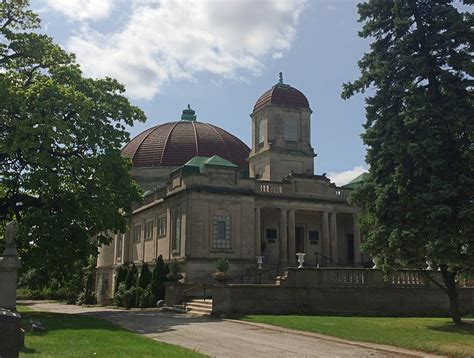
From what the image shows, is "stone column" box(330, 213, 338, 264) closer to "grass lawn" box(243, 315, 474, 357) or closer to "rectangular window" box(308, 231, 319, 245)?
"rectangular window" box(308, 231, 319, 245)

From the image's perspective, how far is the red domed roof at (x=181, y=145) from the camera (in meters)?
51.1

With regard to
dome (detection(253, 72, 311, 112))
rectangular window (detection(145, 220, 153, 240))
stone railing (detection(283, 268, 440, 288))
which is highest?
dome (detection(253, 72, 311, 112))

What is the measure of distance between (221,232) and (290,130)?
39.7 ft

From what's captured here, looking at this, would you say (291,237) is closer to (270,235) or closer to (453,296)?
(270,235)

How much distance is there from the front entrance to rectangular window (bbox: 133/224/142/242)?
1276cm

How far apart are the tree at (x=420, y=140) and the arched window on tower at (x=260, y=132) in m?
20.8

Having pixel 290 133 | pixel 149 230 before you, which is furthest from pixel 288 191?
pixel 149 230

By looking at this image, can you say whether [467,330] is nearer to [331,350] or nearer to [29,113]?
[331,350]

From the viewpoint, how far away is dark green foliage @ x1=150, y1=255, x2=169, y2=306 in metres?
33.6

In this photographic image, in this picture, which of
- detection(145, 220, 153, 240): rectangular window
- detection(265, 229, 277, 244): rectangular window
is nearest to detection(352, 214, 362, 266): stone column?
detection(265, 229, 277, 244): rectangular window

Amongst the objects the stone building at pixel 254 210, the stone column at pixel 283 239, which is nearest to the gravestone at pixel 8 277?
the stone building at pixel 254 210

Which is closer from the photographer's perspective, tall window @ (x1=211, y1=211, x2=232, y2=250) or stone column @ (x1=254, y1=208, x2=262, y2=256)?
tall window @ (x1=211, y1=211, x2=232, y2=250)

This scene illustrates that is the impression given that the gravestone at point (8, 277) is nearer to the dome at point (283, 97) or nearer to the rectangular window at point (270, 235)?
the rectangular window at point (270, 235)

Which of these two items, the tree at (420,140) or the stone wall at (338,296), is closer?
the tree at (420,140)
